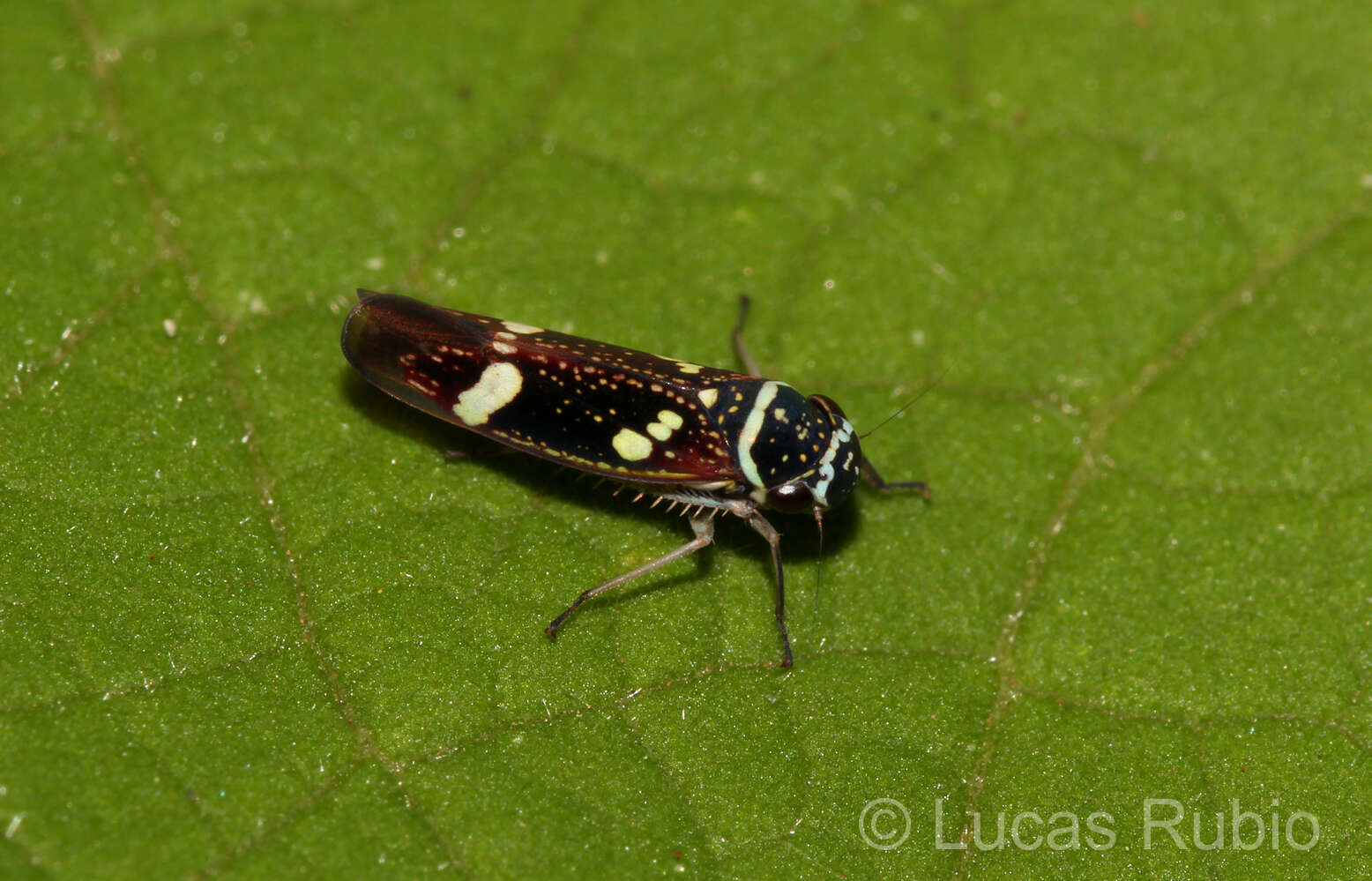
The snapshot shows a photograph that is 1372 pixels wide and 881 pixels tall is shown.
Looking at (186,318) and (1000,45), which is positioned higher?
(1000,45)

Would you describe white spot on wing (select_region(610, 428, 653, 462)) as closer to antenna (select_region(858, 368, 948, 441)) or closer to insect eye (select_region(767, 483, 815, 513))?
insect eye (select_region(767, 483, 815, 513))

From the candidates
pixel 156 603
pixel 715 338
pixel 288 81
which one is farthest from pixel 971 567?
pixel 288 81

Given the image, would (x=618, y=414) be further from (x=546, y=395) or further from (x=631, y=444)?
(x=546, y=395)

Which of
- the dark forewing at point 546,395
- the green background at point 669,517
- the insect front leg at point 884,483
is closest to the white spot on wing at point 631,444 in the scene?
the dark forewing at point 546,395

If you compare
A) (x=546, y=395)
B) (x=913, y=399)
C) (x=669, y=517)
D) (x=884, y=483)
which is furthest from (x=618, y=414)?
(x=913, y=399)

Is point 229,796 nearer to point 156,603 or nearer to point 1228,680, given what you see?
point 156,603

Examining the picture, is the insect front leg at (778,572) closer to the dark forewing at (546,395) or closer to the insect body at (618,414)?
the insect body at (618,414)

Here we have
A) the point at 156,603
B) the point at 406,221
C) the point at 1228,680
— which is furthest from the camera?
the point at 406,221
